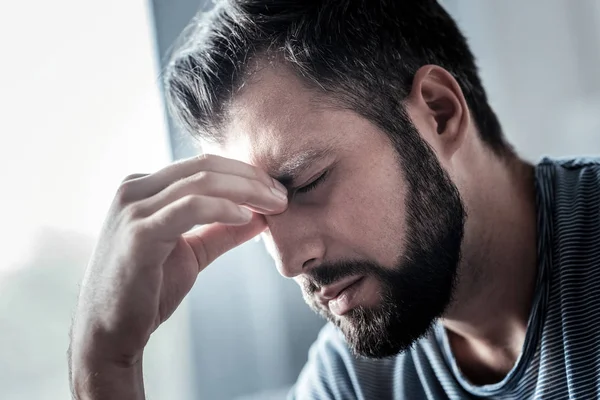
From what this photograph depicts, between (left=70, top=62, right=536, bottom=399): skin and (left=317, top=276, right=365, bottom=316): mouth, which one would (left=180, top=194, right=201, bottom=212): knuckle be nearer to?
(left=70, top=62, right=536, bottom=399): skin

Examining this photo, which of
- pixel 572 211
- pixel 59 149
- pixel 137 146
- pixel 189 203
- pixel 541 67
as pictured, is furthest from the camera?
pixel 541 67

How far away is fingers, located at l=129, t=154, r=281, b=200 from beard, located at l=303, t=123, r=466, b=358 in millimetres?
179

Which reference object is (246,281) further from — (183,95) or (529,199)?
(529,199)

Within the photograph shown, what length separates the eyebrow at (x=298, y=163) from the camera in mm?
1004

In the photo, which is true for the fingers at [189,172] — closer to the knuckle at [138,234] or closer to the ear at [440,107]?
the knuckle at [138,234]

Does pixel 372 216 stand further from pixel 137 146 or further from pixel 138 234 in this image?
pixel 137 146

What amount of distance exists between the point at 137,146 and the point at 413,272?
67 cm

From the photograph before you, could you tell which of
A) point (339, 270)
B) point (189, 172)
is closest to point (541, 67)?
point (339, 270)

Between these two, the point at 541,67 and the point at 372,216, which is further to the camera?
the point at 541,67

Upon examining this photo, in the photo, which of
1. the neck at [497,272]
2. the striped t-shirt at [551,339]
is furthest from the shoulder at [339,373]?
the neck at [497,272]

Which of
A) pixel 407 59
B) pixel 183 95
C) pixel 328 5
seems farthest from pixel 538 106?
pixel 183 95

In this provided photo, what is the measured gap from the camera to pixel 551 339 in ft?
3.49

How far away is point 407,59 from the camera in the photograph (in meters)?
1.16

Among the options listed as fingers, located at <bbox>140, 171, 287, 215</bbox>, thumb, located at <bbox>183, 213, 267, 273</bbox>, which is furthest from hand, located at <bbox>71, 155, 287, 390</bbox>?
thumb, located at <bbox>183, 213, 267, 273</bbox>
